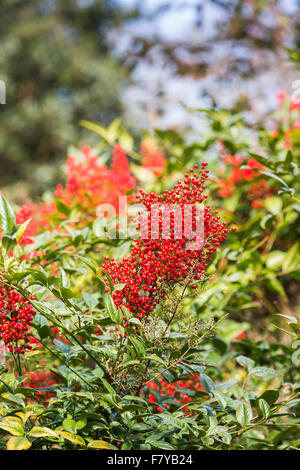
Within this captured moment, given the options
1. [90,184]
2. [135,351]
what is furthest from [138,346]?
[90,184]

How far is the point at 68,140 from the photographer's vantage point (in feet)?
24.8

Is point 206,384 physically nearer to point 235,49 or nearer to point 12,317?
point 12,317

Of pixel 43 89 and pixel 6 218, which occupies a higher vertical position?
pixel 6 218

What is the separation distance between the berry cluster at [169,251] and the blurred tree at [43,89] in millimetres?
6789

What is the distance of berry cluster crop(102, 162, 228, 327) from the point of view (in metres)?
0.62

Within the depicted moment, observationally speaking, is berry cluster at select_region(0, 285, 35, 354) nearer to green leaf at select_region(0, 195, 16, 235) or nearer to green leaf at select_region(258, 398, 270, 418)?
green leaf at select_region(0, 195, 16, 235)

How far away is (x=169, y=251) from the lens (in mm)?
614

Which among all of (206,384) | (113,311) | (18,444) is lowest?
(206,384)

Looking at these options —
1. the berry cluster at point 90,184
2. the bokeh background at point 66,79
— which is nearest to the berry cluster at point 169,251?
the berry cluster at point 90,184

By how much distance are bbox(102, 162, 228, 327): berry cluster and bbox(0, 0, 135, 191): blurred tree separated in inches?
267

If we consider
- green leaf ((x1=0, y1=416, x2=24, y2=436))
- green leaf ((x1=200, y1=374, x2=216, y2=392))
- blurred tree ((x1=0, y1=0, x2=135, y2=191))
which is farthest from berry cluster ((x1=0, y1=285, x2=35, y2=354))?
blurred tree ((x1=0, y1=0, x2=135, y2=191))

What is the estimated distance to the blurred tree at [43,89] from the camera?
7.50m

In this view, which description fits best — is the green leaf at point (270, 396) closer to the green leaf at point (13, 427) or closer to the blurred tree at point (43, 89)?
the green leaf at point (13, 427)

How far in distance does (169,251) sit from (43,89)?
8256 millimetres
